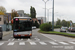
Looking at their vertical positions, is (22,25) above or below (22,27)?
above

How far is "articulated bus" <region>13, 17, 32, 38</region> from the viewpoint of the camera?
22562mm

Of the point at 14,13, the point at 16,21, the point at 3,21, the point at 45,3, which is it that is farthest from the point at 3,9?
the point at 16,21

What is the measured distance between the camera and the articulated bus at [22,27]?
74.0ft

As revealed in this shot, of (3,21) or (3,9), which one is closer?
(3,21)

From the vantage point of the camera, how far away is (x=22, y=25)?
2291cm

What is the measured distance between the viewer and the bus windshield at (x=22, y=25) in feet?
74.3

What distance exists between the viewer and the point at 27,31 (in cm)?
2262

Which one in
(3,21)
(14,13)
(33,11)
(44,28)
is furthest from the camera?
(33,11)

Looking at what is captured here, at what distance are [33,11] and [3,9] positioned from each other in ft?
90.6

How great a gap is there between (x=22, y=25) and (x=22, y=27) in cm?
30

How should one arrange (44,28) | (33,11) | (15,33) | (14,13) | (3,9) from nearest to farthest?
(15,33)
(44,28)
(14,13)
(3,9)
(33,11)

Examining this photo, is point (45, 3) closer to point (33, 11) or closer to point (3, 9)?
point (3, 9)

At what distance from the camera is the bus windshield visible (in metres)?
22.7

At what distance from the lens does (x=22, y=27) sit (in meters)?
22.8
